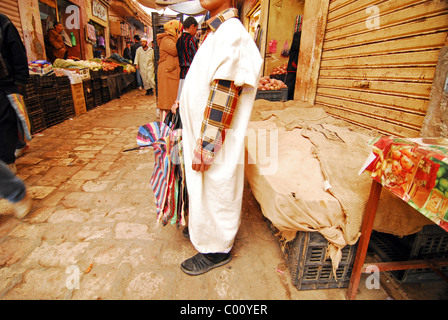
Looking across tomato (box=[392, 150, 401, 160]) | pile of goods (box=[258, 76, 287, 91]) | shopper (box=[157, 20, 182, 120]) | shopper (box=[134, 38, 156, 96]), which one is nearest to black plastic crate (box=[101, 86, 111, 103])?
shopper (box=[134, 38, 156, 96])

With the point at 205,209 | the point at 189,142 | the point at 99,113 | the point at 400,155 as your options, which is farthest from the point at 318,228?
the point at 99,113

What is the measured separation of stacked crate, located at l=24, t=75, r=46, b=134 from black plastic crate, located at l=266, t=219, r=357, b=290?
19.7ft

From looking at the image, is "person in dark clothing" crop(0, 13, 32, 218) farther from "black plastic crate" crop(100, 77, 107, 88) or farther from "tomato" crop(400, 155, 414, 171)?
"black plastic crate" crop(100, 77, 107, 88)

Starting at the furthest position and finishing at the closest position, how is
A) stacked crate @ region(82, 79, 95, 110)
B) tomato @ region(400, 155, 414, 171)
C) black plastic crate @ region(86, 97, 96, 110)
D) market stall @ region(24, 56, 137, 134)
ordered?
black plastic crate @ region(86, 97, 96, 110) → stacked crate @ region(82, 79, 95, 110) → market stall @ region(24, 56, 137, 134) → tomato @ region(400, 155, 414, 171)

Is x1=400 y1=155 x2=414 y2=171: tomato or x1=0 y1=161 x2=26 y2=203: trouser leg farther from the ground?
x1=400 y1=155 x2=414 y2=171: tomato

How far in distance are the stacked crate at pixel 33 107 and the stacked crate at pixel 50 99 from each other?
15cm

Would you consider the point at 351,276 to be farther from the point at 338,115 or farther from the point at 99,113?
the point at 99,113

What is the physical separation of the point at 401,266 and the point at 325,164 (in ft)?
2.97

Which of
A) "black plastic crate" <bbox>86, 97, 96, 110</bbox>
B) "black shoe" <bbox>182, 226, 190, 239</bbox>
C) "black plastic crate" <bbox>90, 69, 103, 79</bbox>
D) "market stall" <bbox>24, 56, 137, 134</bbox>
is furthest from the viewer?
"black plastic crate" <bbox>90, 69, 103, 79</bbox>

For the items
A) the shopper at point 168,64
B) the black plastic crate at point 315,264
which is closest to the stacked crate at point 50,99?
the shopper at point 168,64

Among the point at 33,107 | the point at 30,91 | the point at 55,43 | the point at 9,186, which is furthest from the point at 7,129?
the point at 55,43

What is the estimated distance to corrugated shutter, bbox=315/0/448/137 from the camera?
2196 millimetres

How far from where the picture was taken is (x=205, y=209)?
6.30 feet
